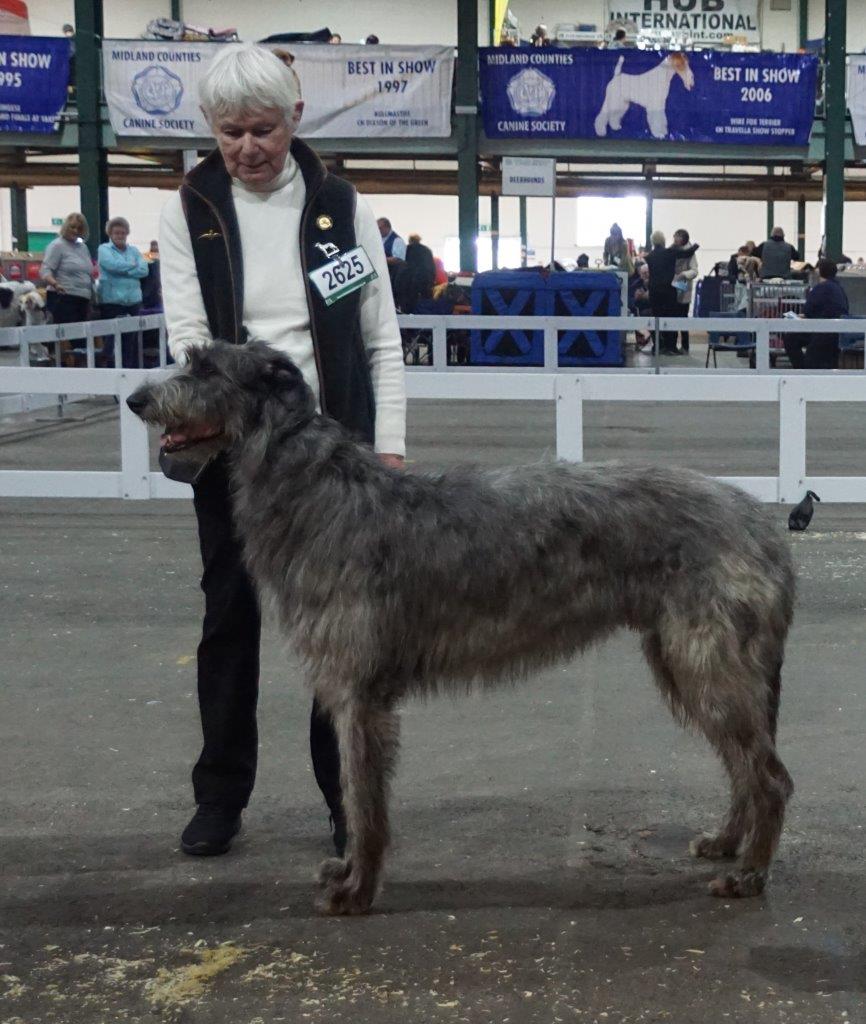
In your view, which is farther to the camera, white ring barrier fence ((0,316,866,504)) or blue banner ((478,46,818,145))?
blue banner ((478,46,818,145))

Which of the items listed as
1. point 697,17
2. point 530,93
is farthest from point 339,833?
point 697,17

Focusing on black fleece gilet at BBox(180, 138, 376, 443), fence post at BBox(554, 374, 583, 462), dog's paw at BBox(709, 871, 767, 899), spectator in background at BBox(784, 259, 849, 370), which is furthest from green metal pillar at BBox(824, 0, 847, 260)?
dog's paw at BBox(709, 871, 767, 899)

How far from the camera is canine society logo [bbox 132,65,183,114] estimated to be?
21.2m

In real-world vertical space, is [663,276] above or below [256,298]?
above

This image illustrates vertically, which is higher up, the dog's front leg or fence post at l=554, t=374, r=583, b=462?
fence post at l=554, t=374, r=583, b=462

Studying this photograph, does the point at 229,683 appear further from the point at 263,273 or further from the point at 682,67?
the point at 682,67

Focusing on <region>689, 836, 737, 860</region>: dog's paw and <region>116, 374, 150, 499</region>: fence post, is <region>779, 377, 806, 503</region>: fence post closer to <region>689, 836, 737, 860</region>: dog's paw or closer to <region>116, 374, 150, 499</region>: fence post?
<region>116, 374, 150, 499</region>: fence post

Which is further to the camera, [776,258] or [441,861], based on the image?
[776,258]

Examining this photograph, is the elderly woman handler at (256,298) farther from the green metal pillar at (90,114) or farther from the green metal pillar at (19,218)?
the green metal pillar at (19,218)

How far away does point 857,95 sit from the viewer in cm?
2228

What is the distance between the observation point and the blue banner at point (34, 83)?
Result: 21641 mm

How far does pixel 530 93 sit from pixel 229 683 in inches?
765

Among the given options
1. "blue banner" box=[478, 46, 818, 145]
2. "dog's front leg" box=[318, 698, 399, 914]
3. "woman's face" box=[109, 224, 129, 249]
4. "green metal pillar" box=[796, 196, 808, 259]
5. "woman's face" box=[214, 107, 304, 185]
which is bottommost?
"dog's front leg" box=[318, 698, 399, 914]

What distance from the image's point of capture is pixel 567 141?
22.0 metres
